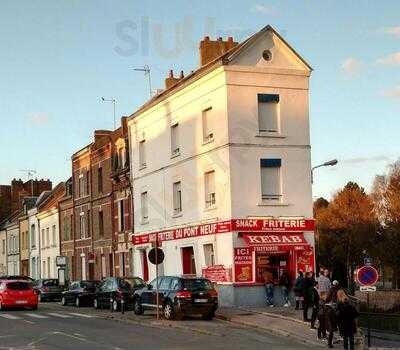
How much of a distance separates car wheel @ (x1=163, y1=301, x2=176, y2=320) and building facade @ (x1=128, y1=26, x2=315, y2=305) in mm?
5095

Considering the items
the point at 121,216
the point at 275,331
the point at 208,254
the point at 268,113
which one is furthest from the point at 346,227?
the point at 275,331

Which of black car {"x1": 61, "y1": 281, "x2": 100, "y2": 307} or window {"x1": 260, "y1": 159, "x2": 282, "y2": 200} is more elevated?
window {"x1": 260, "y1": 159, "x2": 282, "y2": 200}

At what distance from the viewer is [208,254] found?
36.6 metres

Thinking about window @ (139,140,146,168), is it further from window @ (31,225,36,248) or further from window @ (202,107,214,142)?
window @ (31,225,36,248)

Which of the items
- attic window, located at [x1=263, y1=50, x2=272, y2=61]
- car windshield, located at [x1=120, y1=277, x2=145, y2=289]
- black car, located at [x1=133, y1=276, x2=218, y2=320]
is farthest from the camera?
attic window, located at [x1=263, y1=50, x2=272, y2=61]

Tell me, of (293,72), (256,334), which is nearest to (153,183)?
(293,72)

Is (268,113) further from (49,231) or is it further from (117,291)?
(49,231)

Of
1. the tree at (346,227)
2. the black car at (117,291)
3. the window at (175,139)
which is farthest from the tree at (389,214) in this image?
the black car at (117,291)

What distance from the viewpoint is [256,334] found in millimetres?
24312

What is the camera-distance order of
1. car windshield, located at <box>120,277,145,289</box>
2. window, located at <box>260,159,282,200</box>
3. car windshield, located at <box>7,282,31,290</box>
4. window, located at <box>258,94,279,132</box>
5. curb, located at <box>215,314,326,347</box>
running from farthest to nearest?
car windshield, located at <box>7,282,31,290</box> < car windshield, located at <box>120,277,145,289</box> < window, located at <box>258,94,279,132</box> < window, located at <box>260,159,282,200</box> < curb, located at <box>215,314,326,347</box>

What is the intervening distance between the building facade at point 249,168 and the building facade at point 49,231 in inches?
1134

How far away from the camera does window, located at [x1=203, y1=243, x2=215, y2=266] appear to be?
36.2 m

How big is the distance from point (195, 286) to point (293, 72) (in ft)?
39.2

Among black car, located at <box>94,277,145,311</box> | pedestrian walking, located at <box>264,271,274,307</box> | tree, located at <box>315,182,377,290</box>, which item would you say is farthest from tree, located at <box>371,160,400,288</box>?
black car, located at <box>94,277,145,311</box>
